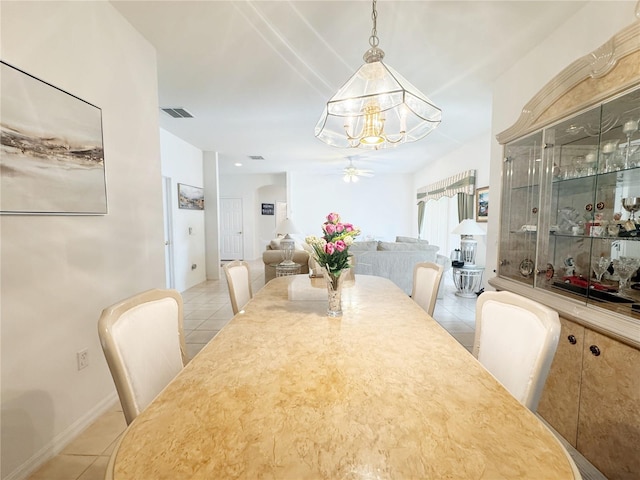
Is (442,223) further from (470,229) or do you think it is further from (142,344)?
(142,344)

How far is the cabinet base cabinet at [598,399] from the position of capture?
4.19ft

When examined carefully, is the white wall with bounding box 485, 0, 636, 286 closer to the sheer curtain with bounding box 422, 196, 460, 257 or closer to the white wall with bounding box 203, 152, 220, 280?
the sheer curtain with bounding box 422, 196, 460, 257

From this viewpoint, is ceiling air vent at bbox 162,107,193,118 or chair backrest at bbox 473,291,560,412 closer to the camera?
chair backrest at bbox 473,291,560,412

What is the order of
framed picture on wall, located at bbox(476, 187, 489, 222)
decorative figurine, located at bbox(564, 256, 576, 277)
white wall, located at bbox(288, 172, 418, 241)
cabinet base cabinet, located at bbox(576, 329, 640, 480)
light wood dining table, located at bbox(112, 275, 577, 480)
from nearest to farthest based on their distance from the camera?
light wood dining table, located at bbox(112, 275, 577, 480), cabinet base cabinet, located at bbox(576, 329, 640, 480), decorative figurine, located at bbox(564, 256, 576, 277), framed picture on wall, located at bbox(476, 187, 489, 222), white wall, located at bbox(288, 172, 418, 241)

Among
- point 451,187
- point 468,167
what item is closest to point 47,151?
point 468,167

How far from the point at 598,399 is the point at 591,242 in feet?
2.88

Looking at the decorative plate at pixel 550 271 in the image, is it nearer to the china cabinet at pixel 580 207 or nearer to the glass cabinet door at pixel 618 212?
the china cabinet at pixel 580 207

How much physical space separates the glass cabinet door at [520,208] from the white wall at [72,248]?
115 inches

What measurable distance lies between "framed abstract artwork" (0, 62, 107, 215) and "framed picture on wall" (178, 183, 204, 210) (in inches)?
124

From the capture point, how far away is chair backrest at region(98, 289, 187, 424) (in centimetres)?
96

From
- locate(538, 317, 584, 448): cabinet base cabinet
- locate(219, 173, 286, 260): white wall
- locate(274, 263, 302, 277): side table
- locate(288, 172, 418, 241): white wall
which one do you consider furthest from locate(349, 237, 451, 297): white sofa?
locate(219, 173, 286, 260): white wall

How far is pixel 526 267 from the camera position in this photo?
7.22ft

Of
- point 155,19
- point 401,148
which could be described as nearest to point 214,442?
point 155,19

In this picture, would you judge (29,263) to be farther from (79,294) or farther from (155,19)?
(155,19)
